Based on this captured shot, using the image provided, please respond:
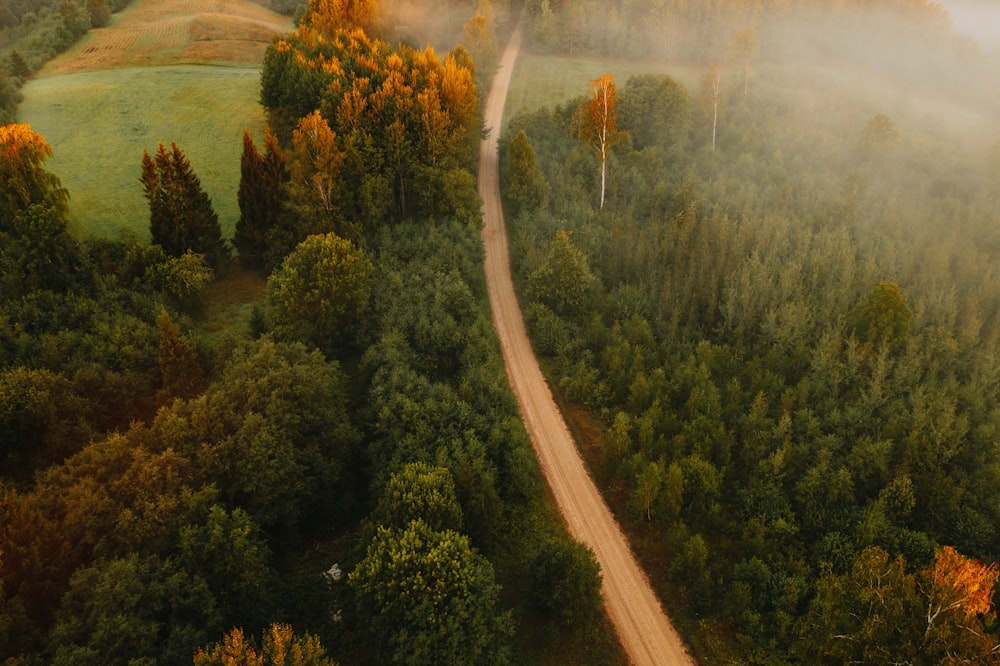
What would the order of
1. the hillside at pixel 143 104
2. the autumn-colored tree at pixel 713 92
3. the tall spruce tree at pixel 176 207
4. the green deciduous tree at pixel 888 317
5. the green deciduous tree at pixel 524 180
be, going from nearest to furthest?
the green deciduous tree at pixel 888 317 → the tall spruce tree at pixel 176 207 → the hillside at pixel 143 104 → the green deciduous tree at pixel 524 180 → the autumn-colored tree at pixel 713 92

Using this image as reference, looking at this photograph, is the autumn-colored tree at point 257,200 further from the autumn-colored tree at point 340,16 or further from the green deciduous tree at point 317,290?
the autumn-colored tree at point 340,16

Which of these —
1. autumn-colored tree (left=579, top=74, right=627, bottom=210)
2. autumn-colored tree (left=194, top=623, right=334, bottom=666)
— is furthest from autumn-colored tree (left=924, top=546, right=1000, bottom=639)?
autumn-colored tree (left=579, top=74, right=627, bottom=210)

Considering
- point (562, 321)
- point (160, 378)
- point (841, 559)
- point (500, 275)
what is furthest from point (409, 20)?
point (841, 559)

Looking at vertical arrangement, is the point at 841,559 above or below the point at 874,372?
below

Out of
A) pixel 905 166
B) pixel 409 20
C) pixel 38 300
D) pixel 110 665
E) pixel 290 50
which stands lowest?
pixel 110 665

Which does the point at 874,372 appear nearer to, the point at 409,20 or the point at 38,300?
the point at 38,300

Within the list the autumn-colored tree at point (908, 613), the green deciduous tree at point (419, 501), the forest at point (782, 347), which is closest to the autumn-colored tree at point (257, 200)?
the forest at point (782, 347)

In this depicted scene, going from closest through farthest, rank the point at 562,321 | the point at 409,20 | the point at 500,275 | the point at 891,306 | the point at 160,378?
the point at 160,378 < the point at 891,306 < the point at 562,321 < the point at 500,275 < the point at 409,20
